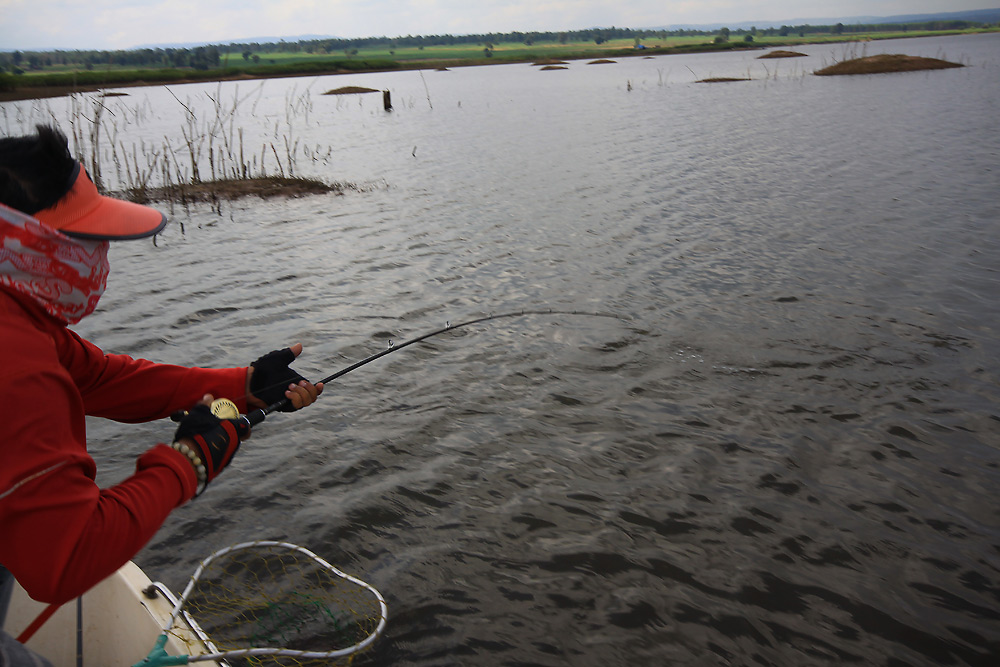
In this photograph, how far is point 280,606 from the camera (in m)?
4.05

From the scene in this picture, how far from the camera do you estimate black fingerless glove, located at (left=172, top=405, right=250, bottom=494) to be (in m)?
2.45

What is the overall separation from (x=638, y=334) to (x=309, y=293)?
4845 mm

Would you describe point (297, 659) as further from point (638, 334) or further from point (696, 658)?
point (638, 334)

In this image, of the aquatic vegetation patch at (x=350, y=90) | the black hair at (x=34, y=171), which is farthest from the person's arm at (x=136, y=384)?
the aquatic vegetation patch at (x=350, y=90)

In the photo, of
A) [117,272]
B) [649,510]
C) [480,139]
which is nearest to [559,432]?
[649,510]

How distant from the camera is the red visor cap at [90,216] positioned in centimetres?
219

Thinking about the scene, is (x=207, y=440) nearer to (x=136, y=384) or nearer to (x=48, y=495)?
(x=48, y=495)

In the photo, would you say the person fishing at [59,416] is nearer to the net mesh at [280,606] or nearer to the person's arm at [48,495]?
the person's arm at [48,495]

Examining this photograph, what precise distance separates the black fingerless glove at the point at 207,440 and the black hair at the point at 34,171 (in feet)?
2.95

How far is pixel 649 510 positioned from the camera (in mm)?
4762

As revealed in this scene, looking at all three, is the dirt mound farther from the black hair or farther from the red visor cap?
the black hair

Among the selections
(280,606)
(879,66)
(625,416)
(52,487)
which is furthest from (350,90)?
(52,487)

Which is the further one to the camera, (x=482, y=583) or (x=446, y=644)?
(x=482, y=583)

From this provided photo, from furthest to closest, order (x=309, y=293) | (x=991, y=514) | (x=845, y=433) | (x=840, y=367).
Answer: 1. (x=309, y=293)
2. (x=840, y=367)
3. (x=845, y=433)
4. (x=991, y=514)
